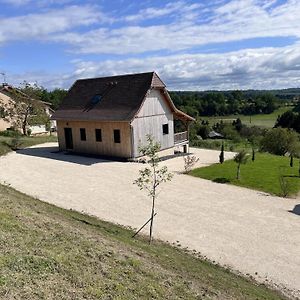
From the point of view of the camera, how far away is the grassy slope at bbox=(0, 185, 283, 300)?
23.2 ft

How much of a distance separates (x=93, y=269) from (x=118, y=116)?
20368mm

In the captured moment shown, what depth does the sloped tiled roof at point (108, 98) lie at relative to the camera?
28.1 m

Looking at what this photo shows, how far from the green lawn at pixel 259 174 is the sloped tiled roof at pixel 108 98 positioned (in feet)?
23.7

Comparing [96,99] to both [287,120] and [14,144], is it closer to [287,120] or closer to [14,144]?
[14,144]

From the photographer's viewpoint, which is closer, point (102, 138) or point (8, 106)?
point (102, 138)

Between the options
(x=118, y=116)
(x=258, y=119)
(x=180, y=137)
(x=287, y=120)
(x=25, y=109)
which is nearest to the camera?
(x=118, y=116)

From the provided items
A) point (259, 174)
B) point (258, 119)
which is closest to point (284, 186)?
point (259, 174)

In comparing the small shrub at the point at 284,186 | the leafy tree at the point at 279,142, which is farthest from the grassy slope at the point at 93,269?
the leafy tree at the point at 279,142

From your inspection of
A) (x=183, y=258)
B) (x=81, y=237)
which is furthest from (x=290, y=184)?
(x=81, y=237)

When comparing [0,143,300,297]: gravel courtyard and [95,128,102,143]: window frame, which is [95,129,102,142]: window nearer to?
[95,128,102,143]: window frame

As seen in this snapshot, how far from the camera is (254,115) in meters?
120

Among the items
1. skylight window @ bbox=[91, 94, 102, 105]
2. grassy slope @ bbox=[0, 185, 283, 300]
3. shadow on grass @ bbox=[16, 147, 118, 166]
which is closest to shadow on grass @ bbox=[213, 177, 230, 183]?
shadow on grass @ bbox=[16, 147, 118, 166]

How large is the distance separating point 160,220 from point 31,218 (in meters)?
5.77

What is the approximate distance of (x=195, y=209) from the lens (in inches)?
651
